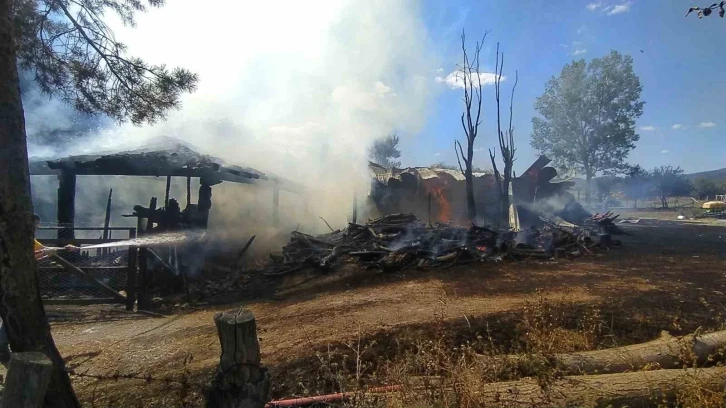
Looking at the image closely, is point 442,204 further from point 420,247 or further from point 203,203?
point 203,203

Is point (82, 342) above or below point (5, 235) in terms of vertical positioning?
below

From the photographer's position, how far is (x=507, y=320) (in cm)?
531

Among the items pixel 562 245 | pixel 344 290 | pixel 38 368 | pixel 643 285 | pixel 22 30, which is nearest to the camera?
pixel 38 368

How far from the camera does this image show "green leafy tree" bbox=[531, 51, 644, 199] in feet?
117

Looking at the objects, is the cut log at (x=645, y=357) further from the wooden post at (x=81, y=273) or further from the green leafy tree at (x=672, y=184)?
the green leafy tree at (x=672, y=184)

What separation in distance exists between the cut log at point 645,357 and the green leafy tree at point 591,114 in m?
37.6

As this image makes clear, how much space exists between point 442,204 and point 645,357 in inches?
684

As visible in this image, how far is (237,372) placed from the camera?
7.52ft

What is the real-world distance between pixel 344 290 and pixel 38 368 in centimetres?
692

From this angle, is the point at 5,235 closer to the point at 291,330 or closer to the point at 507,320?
the point at 291,330

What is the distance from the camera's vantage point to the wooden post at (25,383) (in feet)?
6.33

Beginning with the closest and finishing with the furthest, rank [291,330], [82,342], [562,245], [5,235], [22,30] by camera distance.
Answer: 1. [5,235]
2. [22,30]
3. [291,330]
4. [82,342]
5. [562,245]

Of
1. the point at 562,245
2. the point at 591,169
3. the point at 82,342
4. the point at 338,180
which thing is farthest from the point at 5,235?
the point at 591,169

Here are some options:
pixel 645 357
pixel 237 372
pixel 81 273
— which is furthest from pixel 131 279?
pixel 645 357
